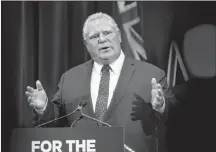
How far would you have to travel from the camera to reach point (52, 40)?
7.69ft

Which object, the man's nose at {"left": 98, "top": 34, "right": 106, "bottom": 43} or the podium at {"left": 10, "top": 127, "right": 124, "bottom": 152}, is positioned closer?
the podium at {"left": 10, "top": 127, "right": 124, "bottom": 152}

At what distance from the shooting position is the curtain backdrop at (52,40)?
7.61ft

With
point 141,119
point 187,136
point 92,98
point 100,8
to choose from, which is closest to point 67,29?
point 100,8

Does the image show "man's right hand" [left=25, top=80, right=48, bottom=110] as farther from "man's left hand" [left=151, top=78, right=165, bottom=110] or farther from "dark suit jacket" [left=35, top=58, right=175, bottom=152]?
"man's left hand" [left=151, top=78, right=165, bottom=110]

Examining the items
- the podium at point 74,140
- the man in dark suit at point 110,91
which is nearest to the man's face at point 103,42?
the man in dark suit at point 110,91

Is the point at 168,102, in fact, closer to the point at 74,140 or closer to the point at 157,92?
the point at 157,92

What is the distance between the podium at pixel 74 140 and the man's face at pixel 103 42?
823mm

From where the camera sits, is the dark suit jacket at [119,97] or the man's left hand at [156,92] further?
the dark suit jacket at [119,97]

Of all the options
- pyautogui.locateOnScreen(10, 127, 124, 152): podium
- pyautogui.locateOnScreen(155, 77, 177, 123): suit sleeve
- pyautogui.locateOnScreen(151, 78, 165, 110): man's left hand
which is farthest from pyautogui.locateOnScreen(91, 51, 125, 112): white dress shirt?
pyautogui.locateOnScreen(10, 127, 124, 152): podium

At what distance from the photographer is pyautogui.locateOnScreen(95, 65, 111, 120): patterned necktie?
7.24 ft

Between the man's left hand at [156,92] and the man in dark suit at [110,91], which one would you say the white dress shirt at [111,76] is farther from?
the man's left hand at [156,92]

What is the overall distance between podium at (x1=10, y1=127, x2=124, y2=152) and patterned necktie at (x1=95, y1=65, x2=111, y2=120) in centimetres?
68

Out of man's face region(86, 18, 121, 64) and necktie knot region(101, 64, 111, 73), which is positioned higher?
man's face region(86, 18, 121, 64)

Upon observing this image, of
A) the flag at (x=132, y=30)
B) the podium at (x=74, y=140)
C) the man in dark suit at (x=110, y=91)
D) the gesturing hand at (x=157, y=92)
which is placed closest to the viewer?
the podium at (x=74, y=140)
